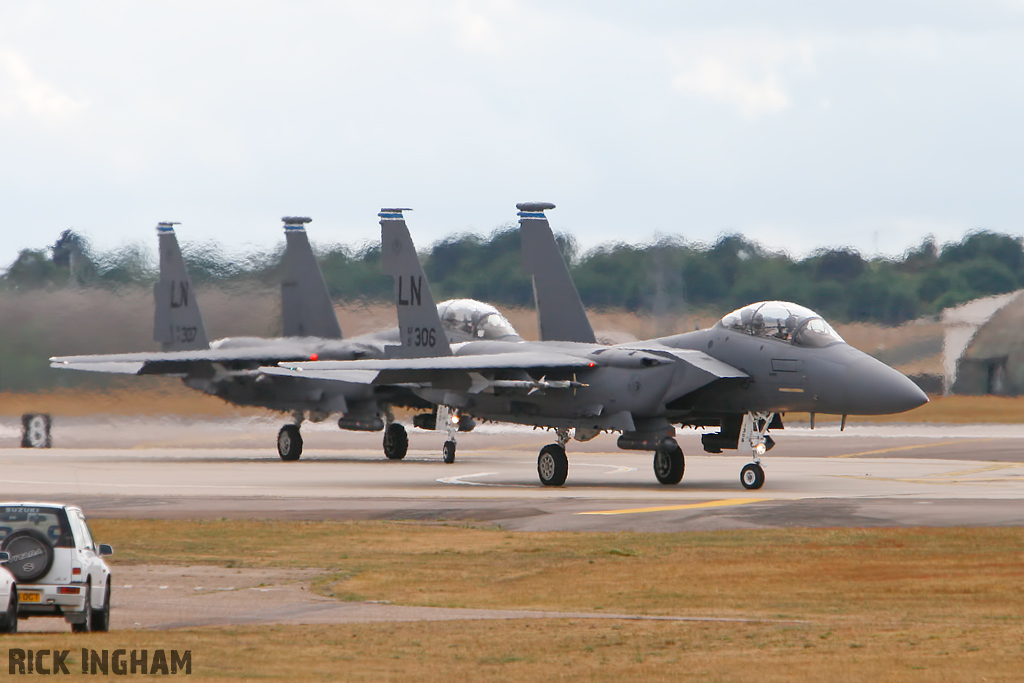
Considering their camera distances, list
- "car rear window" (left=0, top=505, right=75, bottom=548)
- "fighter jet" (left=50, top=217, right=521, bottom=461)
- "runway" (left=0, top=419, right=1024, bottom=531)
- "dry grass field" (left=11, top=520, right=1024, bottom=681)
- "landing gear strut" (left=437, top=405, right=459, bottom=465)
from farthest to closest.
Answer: "fighter jet" (left=50, top=217, right=521, bottom=461), "landing gear strut" (left=437, top=405, right=459, bottom=465), "runway" (left=0, top=419, right=1024, bottom=531), "car rear window" (left=0, top=505, right=75, bottom=548), "dry grass field" (left=11, top=520, right=1024, bottom=681)

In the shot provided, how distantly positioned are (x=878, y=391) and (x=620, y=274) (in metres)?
15.7

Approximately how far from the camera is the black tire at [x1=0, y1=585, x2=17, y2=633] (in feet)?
38.0

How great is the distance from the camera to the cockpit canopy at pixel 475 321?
37.1m

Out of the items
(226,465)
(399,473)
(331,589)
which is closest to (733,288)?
(399,473)

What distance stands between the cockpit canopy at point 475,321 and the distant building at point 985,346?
1621 cm

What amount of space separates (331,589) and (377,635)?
333cm

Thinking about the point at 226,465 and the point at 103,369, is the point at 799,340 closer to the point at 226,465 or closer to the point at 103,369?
the point at 226,465

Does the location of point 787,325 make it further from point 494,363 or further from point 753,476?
point 494,363

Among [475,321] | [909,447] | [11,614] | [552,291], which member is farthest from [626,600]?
[909,447]

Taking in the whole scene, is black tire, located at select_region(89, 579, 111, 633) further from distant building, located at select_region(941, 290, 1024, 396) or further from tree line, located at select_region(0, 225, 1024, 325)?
distant building, located at select_region(941, 290, 1024, 396)

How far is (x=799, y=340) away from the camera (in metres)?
27.1

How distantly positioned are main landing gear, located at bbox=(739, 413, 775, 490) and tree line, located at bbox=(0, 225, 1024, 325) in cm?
1202

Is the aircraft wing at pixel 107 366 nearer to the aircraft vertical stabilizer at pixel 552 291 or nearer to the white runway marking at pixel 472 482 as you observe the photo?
the white runway marking at pixel 472 482

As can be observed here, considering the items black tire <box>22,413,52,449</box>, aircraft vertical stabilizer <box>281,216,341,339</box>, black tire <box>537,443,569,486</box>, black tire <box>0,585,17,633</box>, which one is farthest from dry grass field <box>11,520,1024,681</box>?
black tire <box>22,413,52,449</box>
